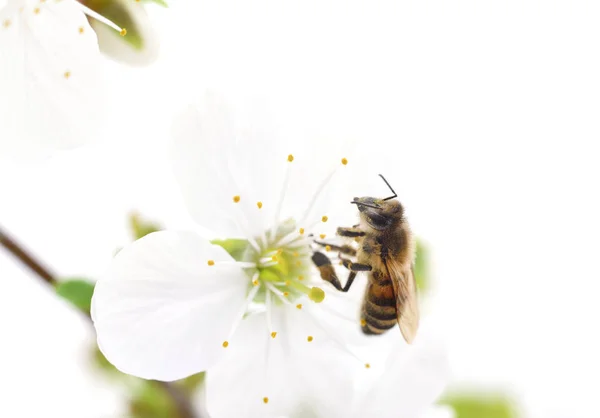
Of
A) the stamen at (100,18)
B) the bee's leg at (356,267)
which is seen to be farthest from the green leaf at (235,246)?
the stamen at (100,18)

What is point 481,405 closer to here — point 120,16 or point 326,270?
point 326,270

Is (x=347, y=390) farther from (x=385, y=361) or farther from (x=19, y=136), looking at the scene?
(x=19, y=136)

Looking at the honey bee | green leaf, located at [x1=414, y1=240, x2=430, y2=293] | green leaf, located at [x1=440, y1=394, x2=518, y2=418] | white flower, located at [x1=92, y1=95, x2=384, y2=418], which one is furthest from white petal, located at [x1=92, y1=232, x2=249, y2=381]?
green leaf, located at [x1=440, y1=394, x2=518, y2=418]

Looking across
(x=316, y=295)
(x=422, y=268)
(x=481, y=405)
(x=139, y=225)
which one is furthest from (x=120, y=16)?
(x=481, y=405)

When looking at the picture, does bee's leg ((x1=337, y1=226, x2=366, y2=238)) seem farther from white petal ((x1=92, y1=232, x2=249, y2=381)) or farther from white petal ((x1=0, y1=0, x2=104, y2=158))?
white petal ((x1=0, y1=0, x2=104, y2=158))

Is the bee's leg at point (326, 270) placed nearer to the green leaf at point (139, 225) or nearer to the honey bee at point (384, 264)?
the honey bee at point (384, 264)

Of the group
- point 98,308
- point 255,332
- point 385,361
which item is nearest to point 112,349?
point 98,308
